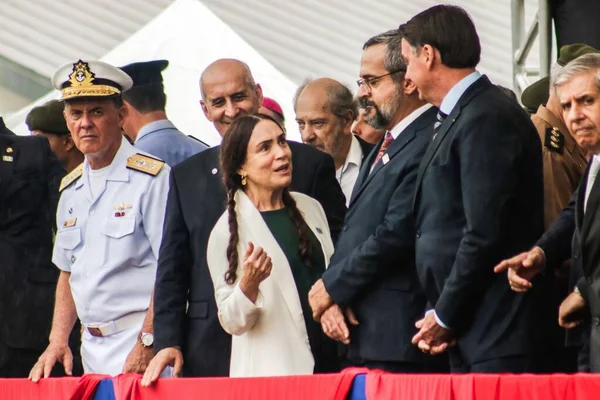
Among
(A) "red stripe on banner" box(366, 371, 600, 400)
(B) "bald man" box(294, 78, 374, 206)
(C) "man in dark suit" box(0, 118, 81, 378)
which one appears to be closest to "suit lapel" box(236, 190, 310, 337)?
(A) "red stripe on banner" box(366, 371, 600, 400)

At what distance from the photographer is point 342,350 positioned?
5.34 metres

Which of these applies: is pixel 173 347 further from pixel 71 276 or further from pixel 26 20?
pixel 26 20

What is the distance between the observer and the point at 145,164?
6199 millimetres

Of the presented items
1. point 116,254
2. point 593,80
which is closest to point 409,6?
point 116,254

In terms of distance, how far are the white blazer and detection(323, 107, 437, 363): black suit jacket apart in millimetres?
210

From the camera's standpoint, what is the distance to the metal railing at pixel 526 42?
24.4 ft

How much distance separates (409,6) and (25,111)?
4.04 meters

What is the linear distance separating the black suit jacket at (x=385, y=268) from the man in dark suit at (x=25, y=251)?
2.05 m

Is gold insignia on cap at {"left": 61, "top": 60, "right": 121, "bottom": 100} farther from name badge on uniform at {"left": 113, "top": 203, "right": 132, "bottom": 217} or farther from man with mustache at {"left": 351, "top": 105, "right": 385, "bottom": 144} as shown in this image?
man with mustache at {"left": 351, "top": 105, "right": 385, "bottom": 144}

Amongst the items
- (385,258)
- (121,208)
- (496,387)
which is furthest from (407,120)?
(496,387)

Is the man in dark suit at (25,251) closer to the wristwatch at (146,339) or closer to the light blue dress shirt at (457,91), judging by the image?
the wristwatch at (146,339)

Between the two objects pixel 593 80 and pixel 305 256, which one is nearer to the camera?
pixel 593 80

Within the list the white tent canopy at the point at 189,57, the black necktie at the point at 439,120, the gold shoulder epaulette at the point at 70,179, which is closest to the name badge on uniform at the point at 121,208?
the gold shoulder epaulette at the point at 70,179

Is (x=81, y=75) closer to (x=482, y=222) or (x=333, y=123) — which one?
(x=333, y=123)
